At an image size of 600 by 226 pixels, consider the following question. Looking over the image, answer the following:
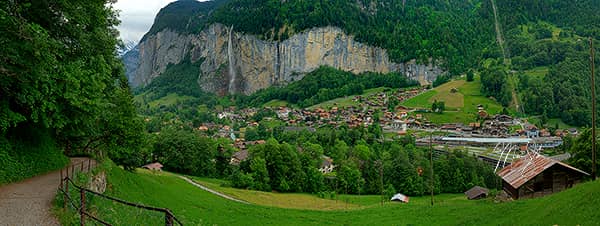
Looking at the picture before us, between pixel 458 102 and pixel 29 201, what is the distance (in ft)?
439

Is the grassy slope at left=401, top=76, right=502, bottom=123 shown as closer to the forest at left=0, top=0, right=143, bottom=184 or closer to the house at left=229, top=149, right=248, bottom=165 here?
the house at left=229, top=149, right=248, bottom=165

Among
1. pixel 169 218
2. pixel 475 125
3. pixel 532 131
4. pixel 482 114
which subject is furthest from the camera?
pixel 482 114

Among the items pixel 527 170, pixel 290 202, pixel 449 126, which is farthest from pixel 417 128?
pixel 527 170

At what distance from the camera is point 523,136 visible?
338 feet

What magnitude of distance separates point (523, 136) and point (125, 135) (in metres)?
101

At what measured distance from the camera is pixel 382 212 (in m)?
31.0

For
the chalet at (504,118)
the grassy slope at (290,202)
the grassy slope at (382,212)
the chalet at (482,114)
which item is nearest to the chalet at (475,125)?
the chalet at (482,114)

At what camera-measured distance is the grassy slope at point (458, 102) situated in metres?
123

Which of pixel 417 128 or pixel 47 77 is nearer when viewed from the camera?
pixel 47 77

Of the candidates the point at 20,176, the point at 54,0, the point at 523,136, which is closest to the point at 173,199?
the point at 20,176

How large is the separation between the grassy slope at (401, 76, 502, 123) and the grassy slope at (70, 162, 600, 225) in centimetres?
9840

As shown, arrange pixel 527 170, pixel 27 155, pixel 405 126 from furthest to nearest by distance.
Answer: pixel 405 126, pixel 527 170, pixel 27 155

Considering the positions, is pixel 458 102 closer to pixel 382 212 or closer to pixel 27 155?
pixel 382 212

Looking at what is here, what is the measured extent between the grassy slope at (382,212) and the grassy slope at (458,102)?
98405mm
